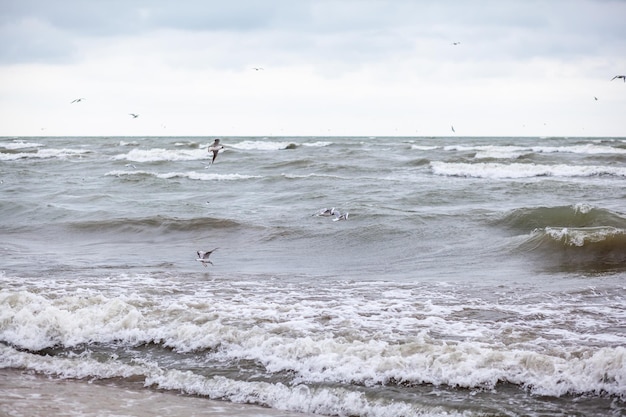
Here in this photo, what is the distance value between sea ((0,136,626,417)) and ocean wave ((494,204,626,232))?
56 mm

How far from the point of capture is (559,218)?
14820 millimetres

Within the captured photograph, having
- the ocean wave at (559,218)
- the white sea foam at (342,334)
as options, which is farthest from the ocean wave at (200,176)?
the white sea foam at (342,334)

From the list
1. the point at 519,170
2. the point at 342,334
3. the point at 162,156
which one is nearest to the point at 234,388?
the point at 342,334

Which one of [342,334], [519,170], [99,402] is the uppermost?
[519,170]

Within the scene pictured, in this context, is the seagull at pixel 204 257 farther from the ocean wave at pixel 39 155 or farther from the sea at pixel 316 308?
the ocean wave at pixel 39 155

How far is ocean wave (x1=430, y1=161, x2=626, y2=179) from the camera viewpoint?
84.9 feet

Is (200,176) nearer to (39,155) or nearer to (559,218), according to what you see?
(559,218)

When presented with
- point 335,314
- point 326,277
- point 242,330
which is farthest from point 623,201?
point 242,330

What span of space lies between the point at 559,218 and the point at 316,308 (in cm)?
851

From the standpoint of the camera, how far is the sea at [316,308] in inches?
220

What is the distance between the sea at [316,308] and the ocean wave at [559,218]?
0.06 metres

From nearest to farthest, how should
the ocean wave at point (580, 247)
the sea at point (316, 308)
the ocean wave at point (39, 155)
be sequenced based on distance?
the sea at point (316, 308)
the ocean wave at point (580, 247)
the ocean wave at point (39, 155)

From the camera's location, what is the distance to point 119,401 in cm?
562

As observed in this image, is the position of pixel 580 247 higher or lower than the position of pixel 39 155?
lower
